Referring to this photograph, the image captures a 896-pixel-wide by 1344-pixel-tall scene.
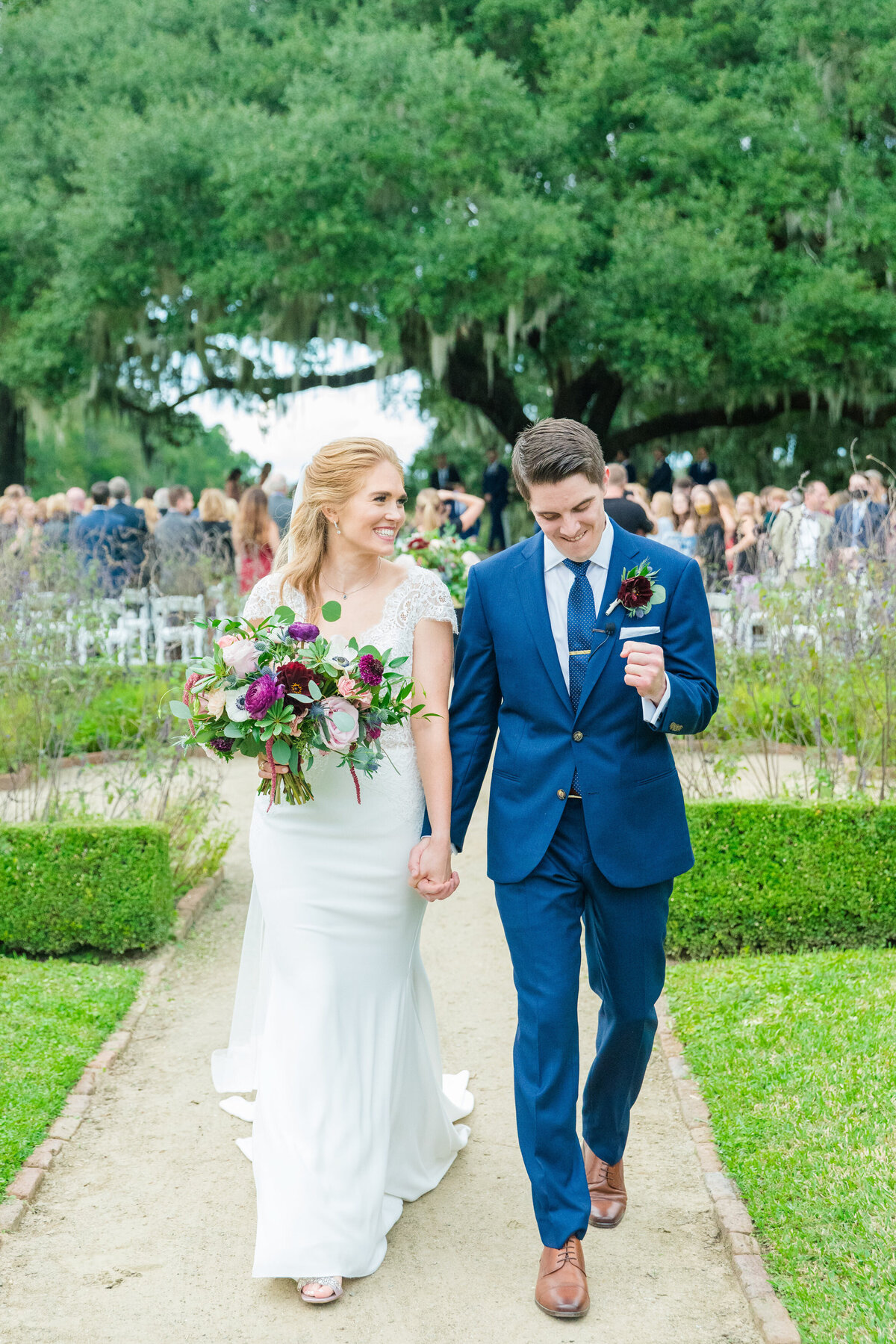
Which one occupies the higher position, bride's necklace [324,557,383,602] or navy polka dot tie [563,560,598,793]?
bride's necklace [324,557,383,602]

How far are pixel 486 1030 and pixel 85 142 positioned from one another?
15821 mm

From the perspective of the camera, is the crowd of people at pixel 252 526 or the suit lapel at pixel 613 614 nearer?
the suit lapel at pixel 613 614

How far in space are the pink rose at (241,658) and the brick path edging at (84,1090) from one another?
1.63 meters

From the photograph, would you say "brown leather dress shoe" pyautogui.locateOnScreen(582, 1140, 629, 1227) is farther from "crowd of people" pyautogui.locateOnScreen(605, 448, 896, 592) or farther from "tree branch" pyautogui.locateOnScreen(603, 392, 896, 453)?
"tree branch" pyautogui.locateOnScreen(603, 392, 896, 453)

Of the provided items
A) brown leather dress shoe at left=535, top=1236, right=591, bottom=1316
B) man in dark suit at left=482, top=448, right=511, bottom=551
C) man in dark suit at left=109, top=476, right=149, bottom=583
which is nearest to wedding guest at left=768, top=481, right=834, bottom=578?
brown leather dress shoe at left=535, top=1236, right=591, bottom=1316

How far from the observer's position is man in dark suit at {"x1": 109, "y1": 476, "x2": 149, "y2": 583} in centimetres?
1123

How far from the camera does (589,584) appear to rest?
124 inches

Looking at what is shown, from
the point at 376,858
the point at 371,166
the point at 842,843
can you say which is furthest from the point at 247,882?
the point at 371,166

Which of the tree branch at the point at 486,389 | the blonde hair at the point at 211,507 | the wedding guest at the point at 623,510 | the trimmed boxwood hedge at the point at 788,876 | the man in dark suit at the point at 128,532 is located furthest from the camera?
the tree branch at the point at 486,389

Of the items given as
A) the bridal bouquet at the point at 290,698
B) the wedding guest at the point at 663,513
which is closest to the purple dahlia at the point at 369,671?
the bridal bouquet at the point at 290,698

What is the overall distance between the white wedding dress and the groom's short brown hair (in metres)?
0.59

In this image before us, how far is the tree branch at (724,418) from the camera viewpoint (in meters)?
18.7

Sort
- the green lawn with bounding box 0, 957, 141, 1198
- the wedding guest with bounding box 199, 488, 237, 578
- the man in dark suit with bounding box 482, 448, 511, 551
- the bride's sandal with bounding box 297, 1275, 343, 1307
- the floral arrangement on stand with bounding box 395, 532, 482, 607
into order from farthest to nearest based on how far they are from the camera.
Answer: the man in dark suit with bounding box 482, 448, 511, 551, the wedding guest with bounding box 199, 488, 237, 578, the floral arrangement on stand with bounding box 395, 532, 482, 607, the green lawn with bounding box 0, 957, 141, 1198, the bride's sandal with bounding box 297, 1275, 343, 1307

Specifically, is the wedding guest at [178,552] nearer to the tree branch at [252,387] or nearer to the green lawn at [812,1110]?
the green lawn at [812,1110]
